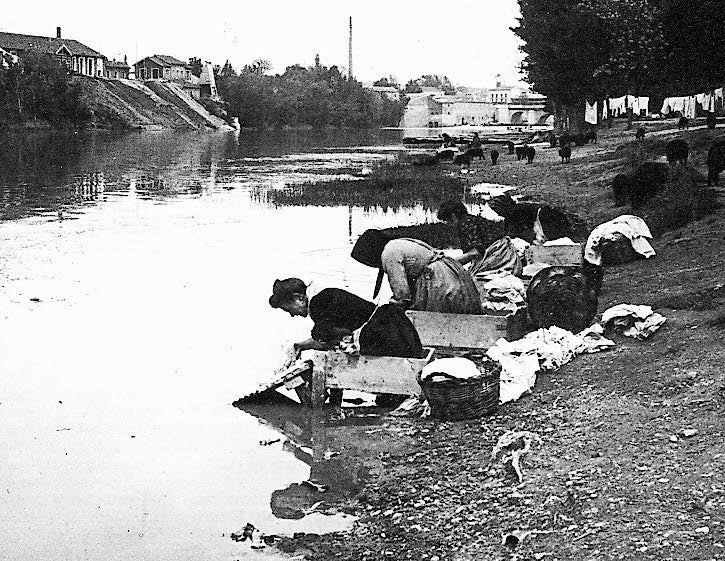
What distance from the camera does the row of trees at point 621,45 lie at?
28.6 meters

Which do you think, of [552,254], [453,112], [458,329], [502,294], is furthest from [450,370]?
[453,112]

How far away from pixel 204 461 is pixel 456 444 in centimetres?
185

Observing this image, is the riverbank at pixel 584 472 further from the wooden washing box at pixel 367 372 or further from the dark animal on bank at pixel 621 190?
the dark animal on bank at pixel 621 190

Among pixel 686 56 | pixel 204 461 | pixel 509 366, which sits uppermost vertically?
pixel 686 56

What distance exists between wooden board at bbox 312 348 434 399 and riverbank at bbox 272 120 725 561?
Answer: 0.96ft

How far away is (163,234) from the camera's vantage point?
20844 mm

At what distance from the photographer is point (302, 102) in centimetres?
13350

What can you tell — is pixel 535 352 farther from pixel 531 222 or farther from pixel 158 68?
pixel 158 68

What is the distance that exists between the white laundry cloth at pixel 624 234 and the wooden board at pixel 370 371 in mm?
5115

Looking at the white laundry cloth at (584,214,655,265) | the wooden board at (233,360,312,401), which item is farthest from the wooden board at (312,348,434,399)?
the white laundry cloth at (584,214,655,265)

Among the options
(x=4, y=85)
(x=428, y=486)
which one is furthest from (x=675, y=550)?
(x=4, y=85)

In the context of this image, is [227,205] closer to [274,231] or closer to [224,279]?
[274,231]

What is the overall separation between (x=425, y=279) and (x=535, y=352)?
1.25 m

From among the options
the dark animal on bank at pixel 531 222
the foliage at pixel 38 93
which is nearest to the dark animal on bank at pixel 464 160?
the dark animal on bank at pixel 531 222
